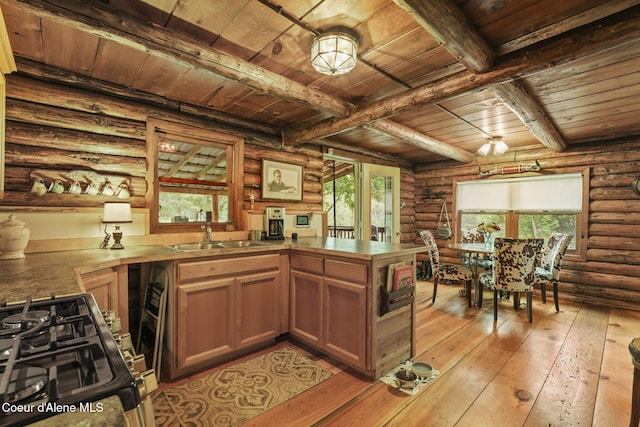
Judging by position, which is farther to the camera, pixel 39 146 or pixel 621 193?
pixel 621 193

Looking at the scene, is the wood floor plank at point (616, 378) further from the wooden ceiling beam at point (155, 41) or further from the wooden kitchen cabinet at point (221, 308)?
the wooden ceiling beam at point (155, 41)

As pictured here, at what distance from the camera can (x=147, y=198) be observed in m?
2.78

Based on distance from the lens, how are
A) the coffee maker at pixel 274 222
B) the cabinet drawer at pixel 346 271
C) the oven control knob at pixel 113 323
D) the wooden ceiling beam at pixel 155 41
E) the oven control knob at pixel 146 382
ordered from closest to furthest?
the oven control knob at pixel 146 382
the oven control knob at pixel 113 323
the wooden ceiling beam at pixel 155 41
the cabinet drawer at pixel 346 271
the coffee maker at pixel 274 222

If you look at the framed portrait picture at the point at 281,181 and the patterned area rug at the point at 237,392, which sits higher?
the framed portrait picture at the point at 281,181

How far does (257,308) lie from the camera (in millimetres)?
2594

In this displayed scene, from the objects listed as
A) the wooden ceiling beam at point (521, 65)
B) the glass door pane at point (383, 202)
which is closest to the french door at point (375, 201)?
the glass door pane at point (383, 202)

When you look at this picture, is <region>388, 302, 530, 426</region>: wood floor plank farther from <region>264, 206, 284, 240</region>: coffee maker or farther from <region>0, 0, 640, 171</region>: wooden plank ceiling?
<region>0, 0, 640, 171</region>: wooden plank ceiling

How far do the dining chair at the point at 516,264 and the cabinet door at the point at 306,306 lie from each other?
211cm

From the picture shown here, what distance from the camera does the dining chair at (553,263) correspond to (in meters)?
3.70

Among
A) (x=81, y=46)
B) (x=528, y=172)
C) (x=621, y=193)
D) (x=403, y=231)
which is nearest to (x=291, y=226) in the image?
(x=81, y=46)

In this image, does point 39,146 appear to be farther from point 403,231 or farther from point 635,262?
point 635,262

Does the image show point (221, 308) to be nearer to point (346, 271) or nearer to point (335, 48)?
point (346, 271)

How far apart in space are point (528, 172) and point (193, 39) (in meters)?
4.98

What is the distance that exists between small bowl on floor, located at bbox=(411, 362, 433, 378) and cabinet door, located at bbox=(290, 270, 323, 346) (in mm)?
773
